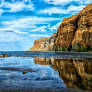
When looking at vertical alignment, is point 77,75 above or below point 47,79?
below

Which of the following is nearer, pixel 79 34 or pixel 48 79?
pixel 48 79

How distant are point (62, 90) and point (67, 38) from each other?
121210 millimetres

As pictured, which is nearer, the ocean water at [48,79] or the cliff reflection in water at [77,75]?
the ocean water at [48,79]

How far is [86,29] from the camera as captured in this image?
110250 mm

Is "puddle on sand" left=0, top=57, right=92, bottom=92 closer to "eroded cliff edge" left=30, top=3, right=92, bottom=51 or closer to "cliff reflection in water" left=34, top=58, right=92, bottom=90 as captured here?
"cliff reflection in water" left=34, top=58, right=92, bottom=90

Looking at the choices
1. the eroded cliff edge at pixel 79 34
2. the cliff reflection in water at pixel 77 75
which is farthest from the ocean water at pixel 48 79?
the eroded cliff edge at pixel 79 34

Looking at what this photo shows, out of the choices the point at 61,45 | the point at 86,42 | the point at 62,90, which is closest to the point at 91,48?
the point at 86,42

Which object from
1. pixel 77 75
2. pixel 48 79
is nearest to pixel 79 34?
pixel 77 75

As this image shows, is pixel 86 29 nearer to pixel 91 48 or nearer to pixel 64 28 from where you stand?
pixel 91 48

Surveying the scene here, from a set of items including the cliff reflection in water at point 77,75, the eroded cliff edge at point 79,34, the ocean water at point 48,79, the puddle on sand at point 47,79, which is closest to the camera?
the ocean water at point 48,79

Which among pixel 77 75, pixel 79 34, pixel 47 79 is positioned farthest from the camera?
pixel 79 34

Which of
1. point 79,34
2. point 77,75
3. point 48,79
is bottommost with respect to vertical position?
point 77,75

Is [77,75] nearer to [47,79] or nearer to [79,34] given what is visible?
[47,79]

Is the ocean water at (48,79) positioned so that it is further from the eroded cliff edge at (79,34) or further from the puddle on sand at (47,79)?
the eroded cliff edge at (79,34)
